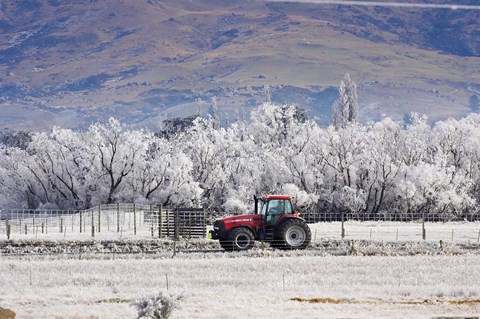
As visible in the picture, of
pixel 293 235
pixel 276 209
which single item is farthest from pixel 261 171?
pixel 293 235

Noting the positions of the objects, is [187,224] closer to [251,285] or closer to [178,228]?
[178,228]

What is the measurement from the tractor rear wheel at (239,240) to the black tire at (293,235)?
1223mm

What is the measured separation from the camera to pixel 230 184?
310 feet

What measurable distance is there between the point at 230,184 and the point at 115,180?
38.1ft

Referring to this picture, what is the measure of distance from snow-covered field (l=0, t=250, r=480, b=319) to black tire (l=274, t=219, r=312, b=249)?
1.01 m

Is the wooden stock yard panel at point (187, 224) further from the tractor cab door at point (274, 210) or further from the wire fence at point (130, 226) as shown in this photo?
the tractor cab door at point (274, 210)

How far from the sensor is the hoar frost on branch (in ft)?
288

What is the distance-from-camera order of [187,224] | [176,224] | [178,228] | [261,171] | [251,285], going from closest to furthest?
[251,285]
[176,224]
[178,228]
[187,224]
[261,171]

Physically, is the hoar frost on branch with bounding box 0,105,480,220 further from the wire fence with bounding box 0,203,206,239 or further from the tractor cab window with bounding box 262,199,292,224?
the tractor cab window with bounding box 262,199,292,224

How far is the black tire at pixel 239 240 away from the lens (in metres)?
41.8

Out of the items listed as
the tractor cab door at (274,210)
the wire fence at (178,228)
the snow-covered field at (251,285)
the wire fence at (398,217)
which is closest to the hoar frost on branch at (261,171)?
the wire fence at (398,217)

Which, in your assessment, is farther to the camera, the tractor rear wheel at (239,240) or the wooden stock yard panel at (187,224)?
the wooden stock yard panel at (187,224)

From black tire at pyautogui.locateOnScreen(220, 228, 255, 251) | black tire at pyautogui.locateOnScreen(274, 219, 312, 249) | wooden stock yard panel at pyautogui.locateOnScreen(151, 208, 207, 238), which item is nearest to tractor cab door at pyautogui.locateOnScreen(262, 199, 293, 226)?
black tire at pyautogui.locateOnScreen(274, 219, 312, 249)

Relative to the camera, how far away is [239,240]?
42250mm
